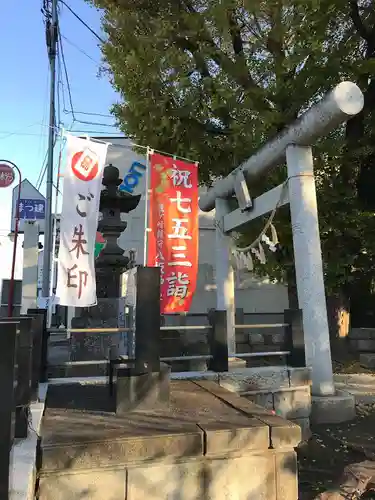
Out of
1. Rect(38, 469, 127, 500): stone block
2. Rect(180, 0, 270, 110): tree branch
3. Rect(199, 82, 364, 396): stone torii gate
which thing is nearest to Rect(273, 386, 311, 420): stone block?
Rect(199, 82, 364, 396): stone torii gate

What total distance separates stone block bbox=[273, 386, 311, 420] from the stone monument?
275 cm

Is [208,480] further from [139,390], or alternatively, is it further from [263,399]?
[263,399]

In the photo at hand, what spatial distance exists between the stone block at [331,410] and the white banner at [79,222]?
3.51 m

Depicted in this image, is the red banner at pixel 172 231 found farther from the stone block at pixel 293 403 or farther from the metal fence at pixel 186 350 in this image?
the stone block at pixel 293 403

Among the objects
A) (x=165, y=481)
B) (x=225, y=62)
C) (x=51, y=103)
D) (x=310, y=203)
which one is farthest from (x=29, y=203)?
(x=165, y=481)

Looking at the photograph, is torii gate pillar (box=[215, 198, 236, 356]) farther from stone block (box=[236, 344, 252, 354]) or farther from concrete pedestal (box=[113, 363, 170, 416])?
concrete pedestal (box=[113, 363, 170, 416])

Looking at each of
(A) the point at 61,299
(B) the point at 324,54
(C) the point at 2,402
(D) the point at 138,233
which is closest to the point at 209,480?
(C) the point at 2,402

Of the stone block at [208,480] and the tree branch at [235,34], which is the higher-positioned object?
the tree branch at [235,34]

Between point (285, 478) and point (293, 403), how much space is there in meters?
2.42

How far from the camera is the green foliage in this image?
8.05m

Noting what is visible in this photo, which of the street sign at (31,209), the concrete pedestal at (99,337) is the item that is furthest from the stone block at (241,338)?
the street sign at (31,209)

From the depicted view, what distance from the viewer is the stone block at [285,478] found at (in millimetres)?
3755

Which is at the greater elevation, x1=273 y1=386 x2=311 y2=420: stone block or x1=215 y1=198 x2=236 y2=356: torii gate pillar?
x1=215 y1=198 x2=236 y2=356: torii gate pillar

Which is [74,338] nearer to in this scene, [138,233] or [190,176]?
[190,176]
